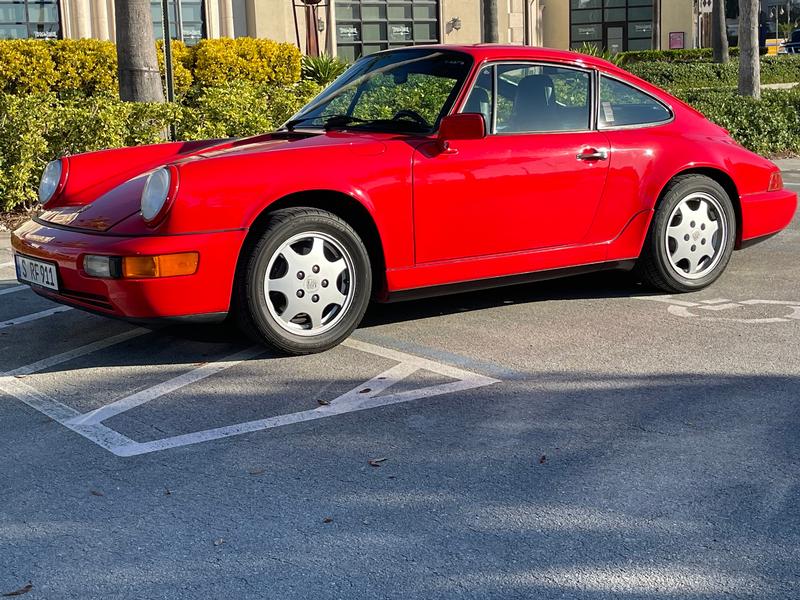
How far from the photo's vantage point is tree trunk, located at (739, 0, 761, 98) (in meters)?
18.1

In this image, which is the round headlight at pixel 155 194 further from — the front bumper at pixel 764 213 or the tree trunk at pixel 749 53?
the tree trunk at pixel 749 53

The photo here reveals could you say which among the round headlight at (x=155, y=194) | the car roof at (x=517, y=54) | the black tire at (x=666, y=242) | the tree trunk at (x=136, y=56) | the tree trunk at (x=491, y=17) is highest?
the tree trunk at (x=491, y=17)

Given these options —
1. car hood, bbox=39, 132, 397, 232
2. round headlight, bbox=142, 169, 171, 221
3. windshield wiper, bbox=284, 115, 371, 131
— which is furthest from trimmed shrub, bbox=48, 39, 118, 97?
round headlight, bbox=142, 169, 171, 221

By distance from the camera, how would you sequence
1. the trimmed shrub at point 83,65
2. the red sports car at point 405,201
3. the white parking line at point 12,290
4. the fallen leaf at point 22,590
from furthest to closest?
the trimmed shrub at point 83,65 → the white parking line at point 12,290 → the red sports car at point 405,201 → the fallen leaf at point 22,590

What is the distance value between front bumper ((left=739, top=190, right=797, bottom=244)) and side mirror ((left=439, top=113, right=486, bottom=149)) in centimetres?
203

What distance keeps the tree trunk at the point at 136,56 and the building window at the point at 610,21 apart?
45.2 m

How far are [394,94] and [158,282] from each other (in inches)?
73.5

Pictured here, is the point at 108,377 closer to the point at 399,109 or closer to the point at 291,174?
the point at 291,174

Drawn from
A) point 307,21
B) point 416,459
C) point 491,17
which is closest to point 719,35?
point 307,21

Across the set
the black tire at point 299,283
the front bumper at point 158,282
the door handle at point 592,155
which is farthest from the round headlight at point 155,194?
the door handle at point 592,155

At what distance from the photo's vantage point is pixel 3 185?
9578 mm

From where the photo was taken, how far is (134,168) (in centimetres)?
618

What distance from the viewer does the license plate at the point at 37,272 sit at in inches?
211

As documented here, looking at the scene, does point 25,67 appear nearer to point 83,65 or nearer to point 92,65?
point 83,65
